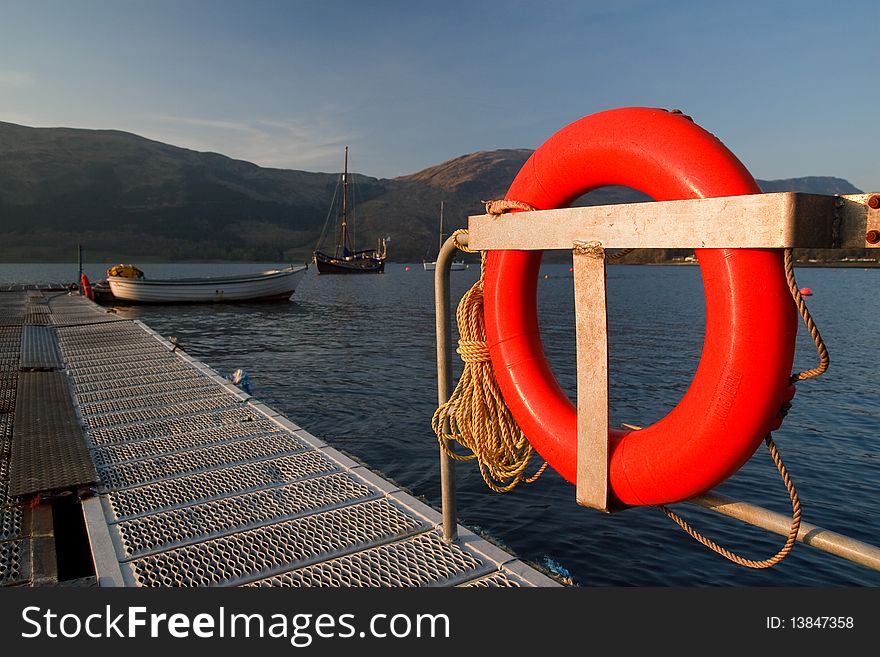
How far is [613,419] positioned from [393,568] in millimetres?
8869

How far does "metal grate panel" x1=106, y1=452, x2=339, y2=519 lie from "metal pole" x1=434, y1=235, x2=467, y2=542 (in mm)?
1421

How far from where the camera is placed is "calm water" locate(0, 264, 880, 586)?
5.97m

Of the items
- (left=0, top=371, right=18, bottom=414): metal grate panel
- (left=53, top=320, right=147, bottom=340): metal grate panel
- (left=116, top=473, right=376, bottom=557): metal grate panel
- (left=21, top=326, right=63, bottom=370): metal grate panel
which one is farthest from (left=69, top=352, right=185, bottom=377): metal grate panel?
(left=116, top=473, right=376, bottom=557): metal grate panel

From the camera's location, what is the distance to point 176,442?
4.97 meters

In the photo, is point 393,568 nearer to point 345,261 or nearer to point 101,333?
point 101,333

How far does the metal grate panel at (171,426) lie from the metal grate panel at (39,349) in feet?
10.7

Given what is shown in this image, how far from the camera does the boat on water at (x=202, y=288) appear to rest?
2927 cm

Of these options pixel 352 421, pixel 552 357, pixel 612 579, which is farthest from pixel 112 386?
pixel 552 357

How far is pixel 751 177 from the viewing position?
6.06 ft

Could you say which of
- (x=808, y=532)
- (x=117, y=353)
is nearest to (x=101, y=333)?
(x=117, y=353)

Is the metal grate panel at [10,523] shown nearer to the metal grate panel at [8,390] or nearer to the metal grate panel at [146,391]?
the metal grate panel at [8,390]

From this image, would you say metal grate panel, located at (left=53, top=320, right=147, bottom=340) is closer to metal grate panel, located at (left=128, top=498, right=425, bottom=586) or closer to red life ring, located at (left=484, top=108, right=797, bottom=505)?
metal grate panel, located at (left=128, top=498, right=425, bottom=586)

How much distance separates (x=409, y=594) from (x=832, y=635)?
159 cm

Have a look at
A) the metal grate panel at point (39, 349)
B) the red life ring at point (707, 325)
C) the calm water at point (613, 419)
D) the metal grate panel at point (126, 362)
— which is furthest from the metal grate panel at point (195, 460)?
the metal grate panel at point (39, 349)
